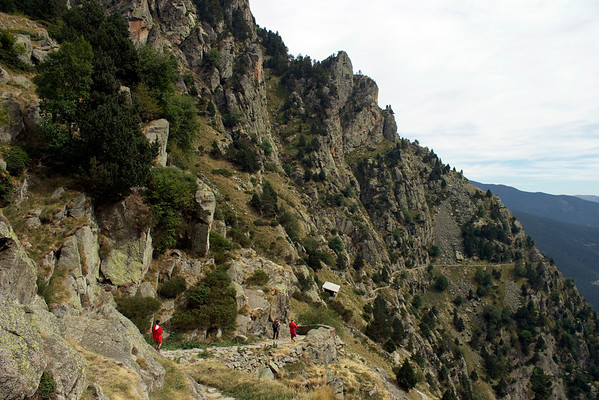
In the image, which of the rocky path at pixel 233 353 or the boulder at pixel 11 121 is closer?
the rocky path at pixel 233 353

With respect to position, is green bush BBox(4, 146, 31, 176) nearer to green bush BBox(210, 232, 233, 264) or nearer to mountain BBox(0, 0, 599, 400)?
mountain BBox(0, 0, 599, 400)

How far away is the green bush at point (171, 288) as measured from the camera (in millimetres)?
21812

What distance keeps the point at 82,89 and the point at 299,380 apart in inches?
926

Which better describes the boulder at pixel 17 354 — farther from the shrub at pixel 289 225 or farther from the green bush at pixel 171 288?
the shrub at pixel 289 225

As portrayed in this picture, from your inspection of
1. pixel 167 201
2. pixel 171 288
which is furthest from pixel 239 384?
pixel 167 201

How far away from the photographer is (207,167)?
57.7 m

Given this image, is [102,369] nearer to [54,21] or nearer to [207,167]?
[54,21]

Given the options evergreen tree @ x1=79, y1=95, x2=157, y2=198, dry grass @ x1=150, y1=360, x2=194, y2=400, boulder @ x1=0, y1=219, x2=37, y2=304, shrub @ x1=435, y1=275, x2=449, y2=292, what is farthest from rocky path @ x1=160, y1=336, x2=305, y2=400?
shrub @ x1=435, y1=275, x2=449, y2=292

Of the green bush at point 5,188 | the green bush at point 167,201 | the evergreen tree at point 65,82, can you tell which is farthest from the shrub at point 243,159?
the green bush at point 5,188

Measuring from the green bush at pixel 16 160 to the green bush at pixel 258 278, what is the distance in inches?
685

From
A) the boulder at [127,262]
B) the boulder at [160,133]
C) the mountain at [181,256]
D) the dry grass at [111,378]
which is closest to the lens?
the dry grass at [111,378]

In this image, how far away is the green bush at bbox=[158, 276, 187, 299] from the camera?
2181 centimetres

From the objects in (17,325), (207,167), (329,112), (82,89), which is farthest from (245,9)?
(17,325)

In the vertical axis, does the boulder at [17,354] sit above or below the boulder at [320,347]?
above
